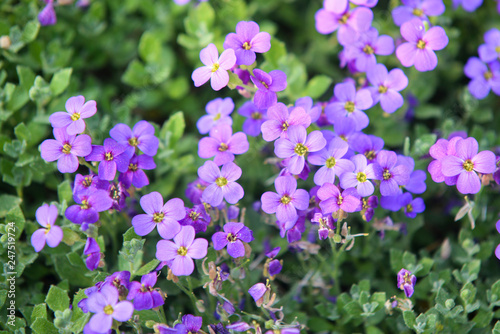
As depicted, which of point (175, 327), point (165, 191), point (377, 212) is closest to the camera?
point (175, 327)

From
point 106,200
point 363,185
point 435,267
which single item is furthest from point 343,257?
point 106,200

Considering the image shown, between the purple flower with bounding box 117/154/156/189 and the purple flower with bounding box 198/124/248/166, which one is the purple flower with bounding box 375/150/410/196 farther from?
the purple flower with bounding box 117/154/156/189

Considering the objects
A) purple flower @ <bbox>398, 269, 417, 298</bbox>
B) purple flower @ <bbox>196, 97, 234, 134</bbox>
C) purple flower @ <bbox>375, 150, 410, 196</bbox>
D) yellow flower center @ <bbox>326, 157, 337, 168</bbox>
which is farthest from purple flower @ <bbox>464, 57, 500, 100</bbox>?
purple flower @ <bbox>196, 97, 234, 134</bbox>

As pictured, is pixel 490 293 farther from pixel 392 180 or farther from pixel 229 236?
pixel 229 236

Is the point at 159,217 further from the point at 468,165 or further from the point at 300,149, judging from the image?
the point at 468,165

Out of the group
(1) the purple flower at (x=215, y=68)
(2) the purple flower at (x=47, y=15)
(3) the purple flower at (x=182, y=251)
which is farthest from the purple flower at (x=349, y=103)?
(2) the purple flower at (x=47, y=15)

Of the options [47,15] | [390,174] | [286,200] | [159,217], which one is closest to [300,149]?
[286,200]
